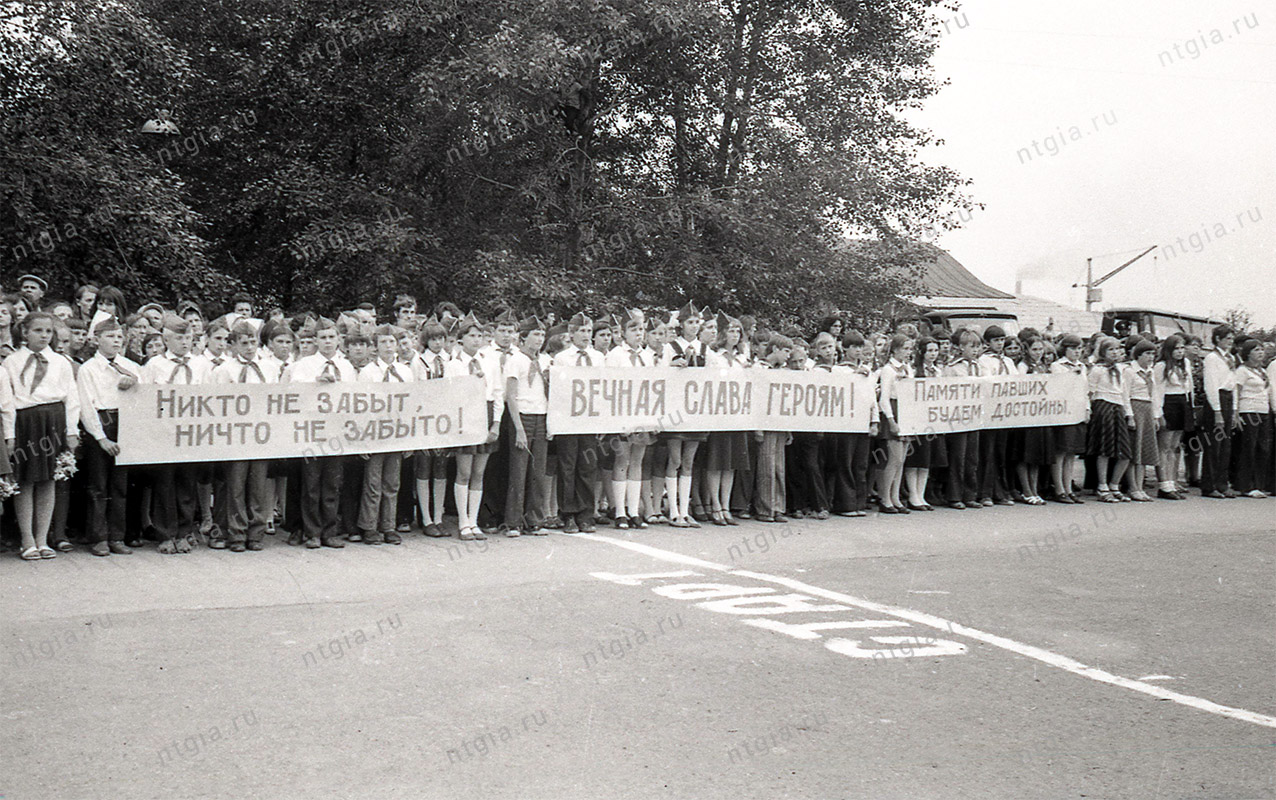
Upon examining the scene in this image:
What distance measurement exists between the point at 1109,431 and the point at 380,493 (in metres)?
8.57

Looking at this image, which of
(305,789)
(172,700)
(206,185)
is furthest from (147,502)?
(206,185)

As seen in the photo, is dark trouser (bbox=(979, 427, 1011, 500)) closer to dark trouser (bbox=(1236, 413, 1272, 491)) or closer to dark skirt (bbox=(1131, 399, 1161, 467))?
dark skirt (bbox=(1131, 399, 1161, 467))

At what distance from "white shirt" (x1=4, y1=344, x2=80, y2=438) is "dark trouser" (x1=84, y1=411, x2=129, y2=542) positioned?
284 mm

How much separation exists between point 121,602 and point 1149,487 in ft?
42.8

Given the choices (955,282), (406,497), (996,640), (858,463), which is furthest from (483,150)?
(955,282)

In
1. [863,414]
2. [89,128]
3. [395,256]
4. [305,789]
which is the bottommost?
[305,789]

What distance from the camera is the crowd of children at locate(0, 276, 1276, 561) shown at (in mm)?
9898

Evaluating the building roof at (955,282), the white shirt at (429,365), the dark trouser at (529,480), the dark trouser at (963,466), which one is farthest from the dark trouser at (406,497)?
the building roof at (955,282)

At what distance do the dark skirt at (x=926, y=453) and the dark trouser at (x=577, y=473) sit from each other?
12.5 ft

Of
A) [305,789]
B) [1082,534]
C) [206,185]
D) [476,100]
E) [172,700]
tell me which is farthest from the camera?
[206,185]

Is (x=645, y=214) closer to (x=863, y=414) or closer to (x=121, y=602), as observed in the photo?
(x=863, y=414)

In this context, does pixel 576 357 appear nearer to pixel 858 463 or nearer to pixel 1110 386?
pixel 858 463

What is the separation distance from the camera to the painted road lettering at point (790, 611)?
7.01m

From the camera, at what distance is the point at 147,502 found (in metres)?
10.5
